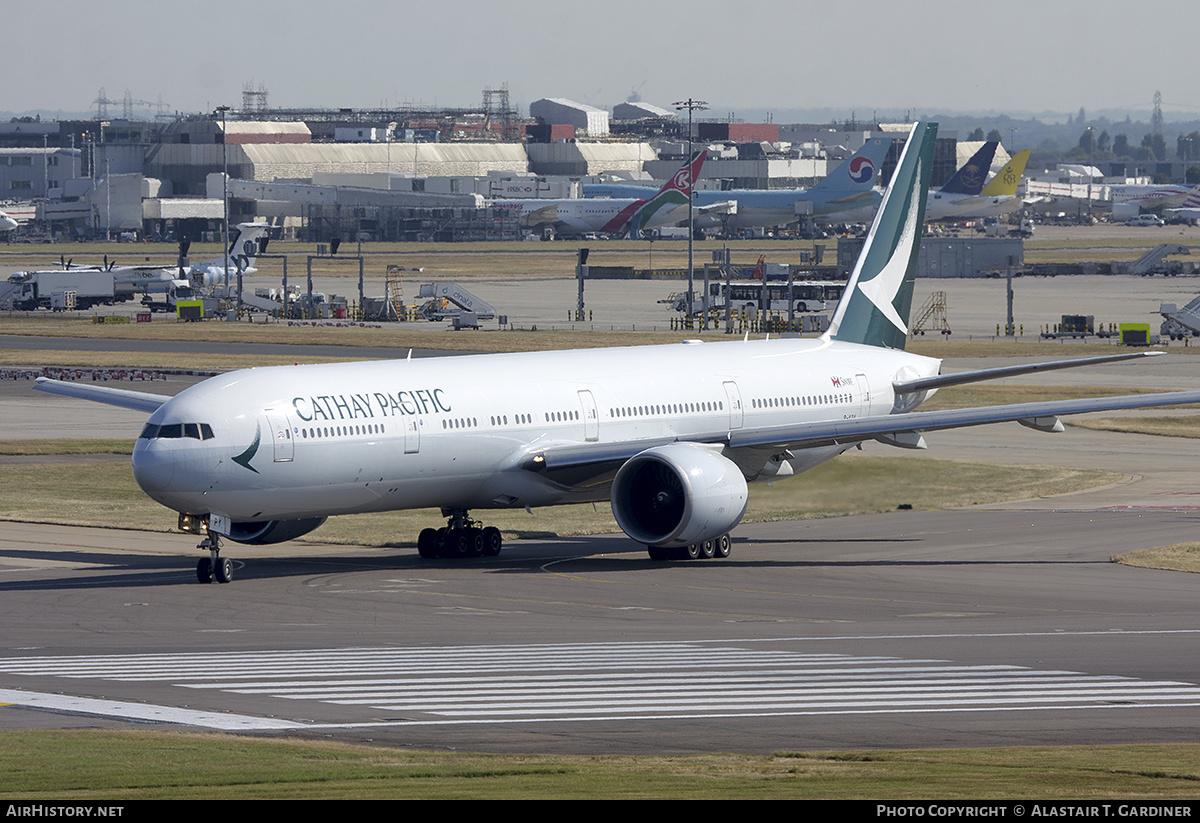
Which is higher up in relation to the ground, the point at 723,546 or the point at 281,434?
the point at 281,434

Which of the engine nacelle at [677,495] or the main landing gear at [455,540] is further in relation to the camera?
the main landing gear at [455,540]

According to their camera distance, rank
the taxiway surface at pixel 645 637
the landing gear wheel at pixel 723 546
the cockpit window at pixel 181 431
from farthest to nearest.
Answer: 1. the landing gear wheel at pixel 723 546
2. the cockpit window at pixel 181 431
3. the taxiway surface at pixel 645 637

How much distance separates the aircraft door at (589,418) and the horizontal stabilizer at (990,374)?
A: 32.9 ft

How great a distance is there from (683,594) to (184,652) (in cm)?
1187

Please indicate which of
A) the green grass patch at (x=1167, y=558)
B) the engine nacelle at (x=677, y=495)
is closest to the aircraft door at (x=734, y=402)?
the engine nacelle at (x=677, y=495)

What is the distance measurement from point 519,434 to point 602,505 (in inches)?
538

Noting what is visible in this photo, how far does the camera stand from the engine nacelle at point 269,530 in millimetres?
40125

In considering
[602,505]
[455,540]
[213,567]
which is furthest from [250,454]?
[602,505]

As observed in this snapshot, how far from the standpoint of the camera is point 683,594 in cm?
3634

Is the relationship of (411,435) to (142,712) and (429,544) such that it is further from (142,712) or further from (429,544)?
(142,712)

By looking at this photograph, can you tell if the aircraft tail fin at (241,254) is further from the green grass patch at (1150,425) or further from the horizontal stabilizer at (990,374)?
the horizontal stabilizer at (990,374)

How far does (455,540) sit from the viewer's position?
42.2 m

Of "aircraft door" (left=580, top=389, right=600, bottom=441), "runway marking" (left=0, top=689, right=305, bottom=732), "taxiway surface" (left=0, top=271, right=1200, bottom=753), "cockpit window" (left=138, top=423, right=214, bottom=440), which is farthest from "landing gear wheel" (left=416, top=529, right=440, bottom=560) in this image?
"runway marking" (left=0, top=689, right=305, bottom=732)

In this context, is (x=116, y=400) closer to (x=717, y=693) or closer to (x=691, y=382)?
(x=691, y=382)
